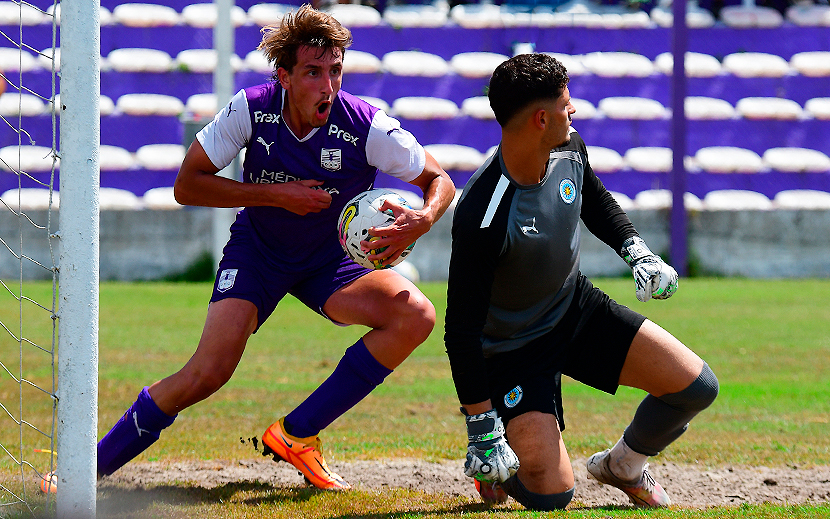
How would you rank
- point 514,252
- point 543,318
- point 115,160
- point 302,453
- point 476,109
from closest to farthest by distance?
point 514,252, point 543,318, point 302,453, point 115,160, point 476,109

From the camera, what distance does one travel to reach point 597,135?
56.6ft

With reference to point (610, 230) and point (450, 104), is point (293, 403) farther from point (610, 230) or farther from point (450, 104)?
point (450, 104)

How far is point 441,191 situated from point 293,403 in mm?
2681

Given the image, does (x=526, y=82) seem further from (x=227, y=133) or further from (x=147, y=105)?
(x=147, y=105)

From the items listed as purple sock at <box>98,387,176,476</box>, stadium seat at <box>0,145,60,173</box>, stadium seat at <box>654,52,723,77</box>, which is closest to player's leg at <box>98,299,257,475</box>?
purple sock at <box>98,387,176,476</box>

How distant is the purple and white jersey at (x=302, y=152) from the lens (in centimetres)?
421

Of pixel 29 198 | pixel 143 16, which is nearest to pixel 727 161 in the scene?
pixel 143 16

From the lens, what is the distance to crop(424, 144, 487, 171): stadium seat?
16172mm

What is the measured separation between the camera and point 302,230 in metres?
4.38

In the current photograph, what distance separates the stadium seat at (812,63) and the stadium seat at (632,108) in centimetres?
298

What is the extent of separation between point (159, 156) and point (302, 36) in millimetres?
12900

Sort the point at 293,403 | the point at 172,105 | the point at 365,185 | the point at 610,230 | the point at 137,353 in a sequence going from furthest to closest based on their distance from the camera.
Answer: the point at 172,105 → the point at 137,353 → the point at 293,403 → the point at 365,185 → the point at 610,230

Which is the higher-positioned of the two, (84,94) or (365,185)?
(84,94)

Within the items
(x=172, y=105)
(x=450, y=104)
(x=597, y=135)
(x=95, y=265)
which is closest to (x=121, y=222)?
(x=172, y=105)
